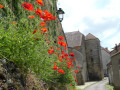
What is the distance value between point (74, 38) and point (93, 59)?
6326 millimetres

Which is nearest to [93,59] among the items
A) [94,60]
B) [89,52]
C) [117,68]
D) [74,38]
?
[94,60]

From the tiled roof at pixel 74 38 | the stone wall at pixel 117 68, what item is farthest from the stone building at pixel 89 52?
the stone wall at pixel 117 68

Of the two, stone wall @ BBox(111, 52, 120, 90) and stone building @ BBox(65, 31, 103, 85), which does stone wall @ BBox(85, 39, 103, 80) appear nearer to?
stone building @ BBox(65, 31, 103, 85)

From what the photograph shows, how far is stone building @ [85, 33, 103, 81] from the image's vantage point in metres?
35.8

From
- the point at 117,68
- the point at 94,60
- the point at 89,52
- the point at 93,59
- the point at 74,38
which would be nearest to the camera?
the point at 117,68

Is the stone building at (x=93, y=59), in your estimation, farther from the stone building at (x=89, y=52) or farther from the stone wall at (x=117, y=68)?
the stone wall at (x=117, y=68)

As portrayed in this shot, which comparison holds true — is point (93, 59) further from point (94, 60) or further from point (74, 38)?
point (74, 38)

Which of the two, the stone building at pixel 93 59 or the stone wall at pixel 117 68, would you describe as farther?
the stone building at pixel 93 59

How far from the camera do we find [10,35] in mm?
2719

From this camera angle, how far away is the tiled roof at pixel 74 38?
34.4m

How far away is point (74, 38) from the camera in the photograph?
36.1 m

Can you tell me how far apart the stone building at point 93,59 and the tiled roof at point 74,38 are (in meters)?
3.19

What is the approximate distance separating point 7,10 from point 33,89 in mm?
2888

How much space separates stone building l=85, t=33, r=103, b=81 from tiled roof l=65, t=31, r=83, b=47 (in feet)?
10.5
